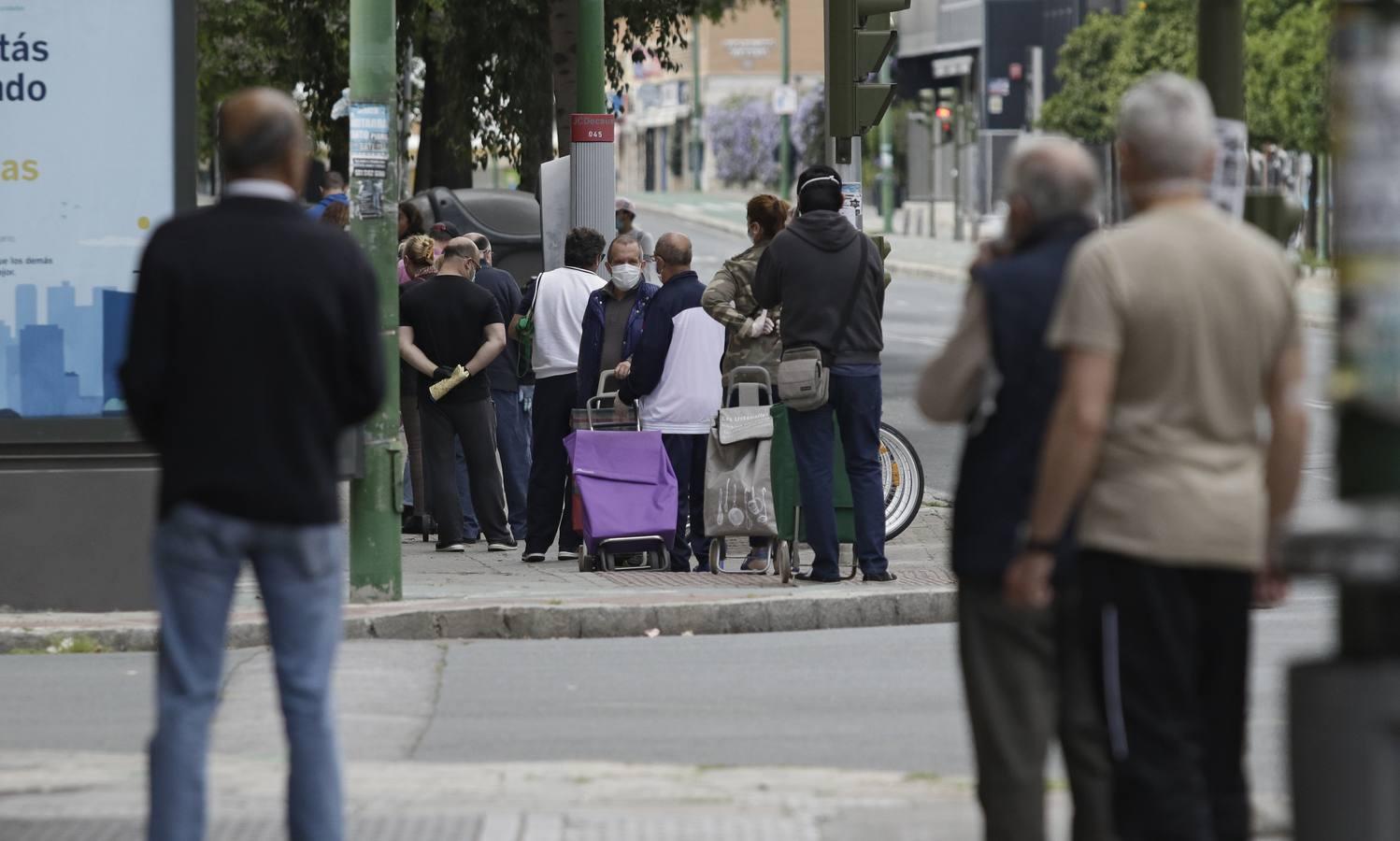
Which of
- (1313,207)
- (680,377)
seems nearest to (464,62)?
(680,377)

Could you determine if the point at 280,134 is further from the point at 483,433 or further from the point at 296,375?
the point at 483,433

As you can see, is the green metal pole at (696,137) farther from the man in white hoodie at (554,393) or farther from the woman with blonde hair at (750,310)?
the woman with blonde hair at (750,310)

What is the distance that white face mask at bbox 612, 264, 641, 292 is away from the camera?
40.6 feet

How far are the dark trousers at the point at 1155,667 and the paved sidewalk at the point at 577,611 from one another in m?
5.45

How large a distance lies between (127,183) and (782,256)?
2.92m

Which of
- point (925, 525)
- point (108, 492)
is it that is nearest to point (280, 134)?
point (108, 492)

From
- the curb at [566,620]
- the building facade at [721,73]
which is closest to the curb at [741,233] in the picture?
the curb at [566,620]

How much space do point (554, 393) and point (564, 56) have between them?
7864 mm

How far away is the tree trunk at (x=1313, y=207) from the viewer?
43969mm

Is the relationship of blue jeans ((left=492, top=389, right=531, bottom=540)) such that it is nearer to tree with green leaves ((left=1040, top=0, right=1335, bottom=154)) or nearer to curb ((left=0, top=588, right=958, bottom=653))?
curb ((left=0, top=588, right=958, bottom=653))

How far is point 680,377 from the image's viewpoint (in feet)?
39.5

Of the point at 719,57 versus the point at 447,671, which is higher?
the point at 719,57

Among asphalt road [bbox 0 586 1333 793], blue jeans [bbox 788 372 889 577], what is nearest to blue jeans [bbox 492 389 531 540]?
blue jeans [bbox 788 372 889 577]

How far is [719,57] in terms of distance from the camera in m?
110
